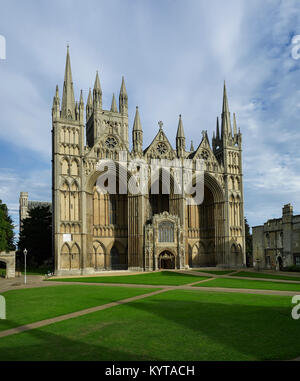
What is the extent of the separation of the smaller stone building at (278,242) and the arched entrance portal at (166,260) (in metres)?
14.1

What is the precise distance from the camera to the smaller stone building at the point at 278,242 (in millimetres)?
51797

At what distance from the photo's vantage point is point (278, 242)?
55.6 meters

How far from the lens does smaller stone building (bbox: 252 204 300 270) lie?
51797 mm

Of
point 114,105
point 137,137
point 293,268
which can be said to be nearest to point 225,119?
point 137,137

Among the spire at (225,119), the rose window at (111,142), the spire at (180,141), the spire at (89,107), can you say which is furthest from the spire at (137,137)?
the spire at (89,107)

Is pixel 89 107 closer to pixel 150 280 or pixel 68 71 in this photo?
pixel 68 71

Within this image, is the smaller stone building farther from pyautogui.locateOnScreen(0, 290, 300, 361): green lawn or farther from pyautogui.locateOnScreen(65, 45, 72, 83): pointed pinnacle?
pyautogui.locateOnScreen(65, 45, 72, 83): pointed pinnacle

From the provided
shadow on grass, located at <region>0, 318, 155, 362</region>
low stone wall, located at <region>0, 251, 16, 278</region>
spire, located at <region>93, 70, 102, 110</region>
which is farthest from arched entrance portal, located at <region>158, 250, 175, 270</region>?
shadow on grass, located at <region>0, 318, 155, 362</region>

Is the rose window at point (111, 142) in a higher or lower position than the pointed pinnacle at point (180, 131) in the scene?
lower

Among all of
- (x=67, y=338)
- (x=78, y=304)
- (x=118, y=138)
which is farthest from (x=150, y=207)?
(x=67, y=338)

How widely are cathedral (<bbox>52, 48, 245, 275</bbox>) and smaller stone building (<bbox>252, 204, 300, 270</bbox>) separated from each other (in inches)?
221

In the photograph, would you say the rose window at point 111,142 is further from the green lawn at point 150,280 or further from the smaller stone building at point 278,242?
the smaller stone building at point 278,242

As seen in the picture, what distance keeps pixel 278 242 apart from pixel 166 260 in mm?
18760
